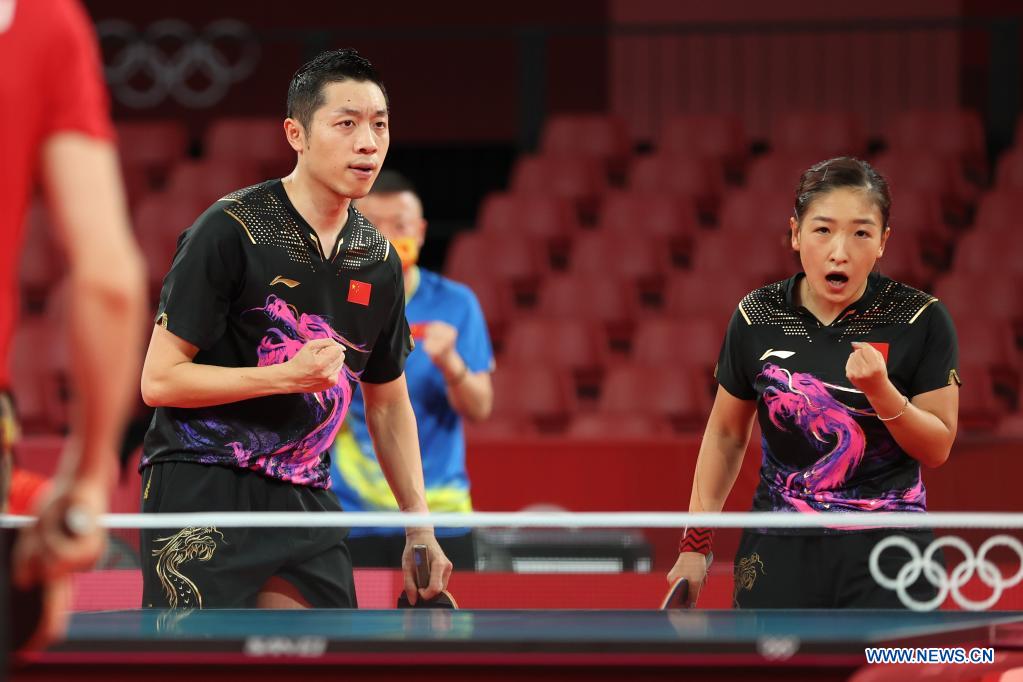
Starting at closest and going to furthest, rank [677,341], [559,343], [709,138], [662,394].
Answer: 1. [662,394]
2. [677,341]
3. [559,343]
4. [709,138]

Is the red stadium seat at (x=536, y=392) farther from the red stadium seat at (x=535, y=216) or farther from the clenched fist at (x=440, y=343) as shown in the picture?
the clenched fist at (x=440, y=343)

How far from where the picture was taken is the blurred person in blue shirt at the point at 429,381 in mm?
4957

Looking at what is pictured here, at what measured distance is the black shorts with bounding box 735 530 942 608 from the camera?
130 inches

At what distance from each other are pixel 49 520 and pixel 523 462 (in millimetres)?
5092

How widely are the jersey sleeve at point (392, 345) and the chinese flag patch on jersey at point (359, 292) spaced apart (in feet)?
0.33

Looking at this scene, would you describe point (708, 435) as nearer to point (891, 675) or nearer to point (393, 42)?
point (891, 675)

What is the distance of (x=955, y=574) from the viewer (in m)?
3.17

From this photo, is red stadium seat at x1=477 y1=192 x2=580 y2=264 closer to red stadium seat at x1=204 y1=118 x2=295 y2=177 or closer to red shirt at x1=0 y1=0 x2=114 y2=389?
red stadium seat at x1=204 y1=118 x2=295 y2=177

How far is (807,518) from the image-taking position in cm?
279

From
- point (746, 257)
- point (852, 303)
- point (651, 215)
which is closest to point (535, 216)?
point (651, 215)

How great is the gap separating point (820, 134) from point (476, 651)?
25.2 feet

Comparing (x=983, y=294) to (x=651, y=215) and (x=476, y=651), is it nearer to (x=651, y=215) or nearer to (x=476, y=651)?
(x=651, y=215)

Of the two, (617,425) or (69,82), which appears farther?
(617,425)

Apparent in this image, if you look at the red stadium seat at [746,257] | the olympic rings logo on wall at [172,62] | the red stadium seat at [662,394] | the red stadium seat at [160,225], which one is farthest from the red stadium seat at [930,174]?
the olympic rings logo on wall at [172,62]
